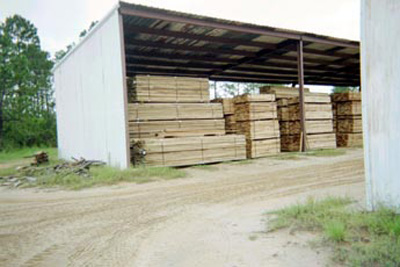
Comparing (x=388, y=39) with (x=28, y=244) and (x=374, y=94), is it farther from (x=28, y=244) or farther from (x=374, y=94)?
(x=28, y=244)

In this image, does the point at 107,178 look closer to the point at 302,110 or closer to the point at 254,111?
the point at 254,111

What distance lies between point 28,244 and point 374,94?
4.70 meters

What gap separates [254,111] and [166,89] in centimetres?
389

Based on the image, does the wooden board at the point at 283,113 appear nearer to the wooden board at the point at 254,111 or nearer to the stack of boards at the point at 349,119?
the wooden board at the point at 254,111

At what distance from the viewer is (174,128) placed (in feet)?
36.2

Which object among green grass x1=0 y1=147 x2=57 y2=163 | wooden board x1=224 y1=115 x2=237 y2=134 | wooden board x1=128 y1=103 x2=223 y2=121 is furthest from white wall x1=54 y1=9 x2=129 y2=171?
wooden board x1=224 y1=115 x2=237 y2=134

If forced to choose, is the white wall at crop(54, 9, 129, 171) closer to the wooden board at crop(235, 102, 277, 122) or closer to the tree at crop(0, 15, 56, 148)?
the wooden board at crop(235, 102, 277, 122)

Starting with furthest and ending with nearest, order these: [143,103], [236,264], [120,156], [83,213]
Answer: [143,103] → [120,156] → [83,213] → [236,264]

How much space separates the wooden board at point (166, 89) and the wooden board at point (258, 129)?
6.73 feet

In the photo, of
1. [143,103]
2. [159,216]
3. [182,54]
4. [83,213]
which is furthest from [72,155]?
[159,216]

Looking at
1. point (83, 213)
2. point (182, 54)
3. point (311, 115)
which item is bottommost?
point (83, 213)

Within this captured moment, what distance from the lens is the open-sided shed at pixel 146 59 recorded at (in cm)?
956

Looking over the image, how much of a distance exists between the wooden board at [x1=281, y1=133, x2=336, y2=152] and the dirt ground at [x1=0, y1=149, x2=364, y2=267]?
626 centimetres

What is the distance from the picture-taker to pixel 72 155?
1461cm
